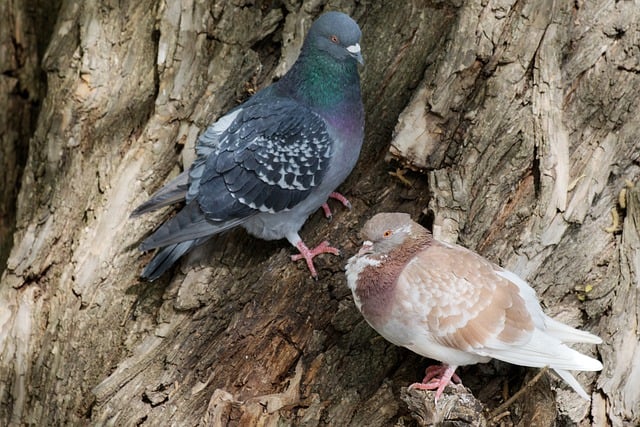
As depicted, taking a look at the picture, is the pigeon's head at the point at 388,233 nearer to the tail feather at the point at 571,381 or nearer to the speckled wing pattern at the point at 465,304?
the speckled wing pattern at the point at 465,304

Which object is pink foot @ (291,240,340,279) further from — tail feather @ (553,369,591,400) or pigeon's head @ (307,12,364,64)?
tail feather @ (553,369,591,400)

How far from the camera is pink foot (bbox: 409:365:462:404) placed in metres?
4.49

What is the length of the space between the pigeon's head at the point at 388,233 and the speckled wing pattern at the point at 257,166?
1013 mm

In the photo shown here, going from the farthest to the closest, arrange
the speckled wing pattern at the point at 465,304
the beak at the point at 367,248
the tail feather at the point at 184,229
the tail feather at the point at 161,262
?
the tail feather at the point at 161,262 < the tail feather at the point at 184,229 < the beak at the point at 367,248 < the speckled wing pattern at the point at 465,304

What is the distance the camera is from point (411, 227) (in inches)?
185

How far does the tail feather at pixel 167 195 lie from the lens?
5.53 metres

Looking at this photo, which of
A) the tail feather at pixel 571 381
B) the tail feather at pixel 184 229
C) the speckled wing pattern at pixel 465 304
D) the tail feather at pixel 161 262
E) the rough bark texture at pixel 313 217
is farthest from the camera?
the tail feather at pixel 161 262

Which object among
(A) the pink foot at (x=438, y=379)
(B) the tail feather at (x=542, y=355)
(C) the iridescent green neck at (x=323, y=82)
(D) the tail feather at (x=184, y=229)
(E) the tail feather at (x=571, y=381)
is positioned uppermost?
(C) the iridescent green neck at (x=323, y=82)

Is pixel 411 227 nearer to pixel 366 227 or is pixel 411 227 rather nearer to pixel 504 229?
pixel 366 227

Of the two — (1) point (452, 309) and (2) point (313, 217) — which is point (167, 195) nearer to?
(2) point (313, 217)

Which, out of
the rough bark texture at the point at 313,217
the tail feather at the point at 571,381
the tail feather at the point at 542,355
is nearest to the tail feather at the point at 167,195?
the rough bark texture at the point at 313,217

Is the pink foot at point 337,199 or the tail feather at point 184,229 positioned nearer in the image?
the tail feather at point 184,229

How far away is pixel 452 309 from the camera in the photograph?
4387 millimetres

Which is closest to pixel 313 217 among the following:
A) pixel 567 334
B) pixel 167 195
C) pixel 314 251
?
pixel 314 251
